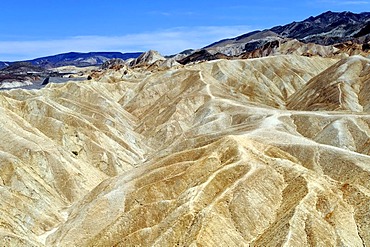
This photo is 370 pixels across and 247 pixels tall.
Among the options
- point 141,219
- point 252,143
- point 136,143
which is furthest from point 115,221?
point 136,143

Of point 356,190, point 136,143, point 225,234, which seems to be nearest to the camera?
point 225,234

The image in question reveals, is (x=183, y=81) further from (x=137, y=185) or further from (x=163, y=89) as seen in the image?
(x=137, y=185)

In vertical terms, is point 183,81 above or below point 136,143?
above

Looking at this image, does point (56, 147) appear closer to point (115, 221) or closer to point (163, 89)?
point (115, 221)

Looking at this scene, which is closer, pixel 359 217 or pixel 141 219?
pixel 359 217

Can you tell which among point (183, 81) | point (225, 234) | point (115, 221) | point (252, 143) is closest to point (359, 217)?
point (225, 234)

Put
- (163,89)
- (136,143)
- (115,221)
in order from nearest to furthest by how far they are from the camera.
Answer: (115,221)
(136,143)
(163,89)
